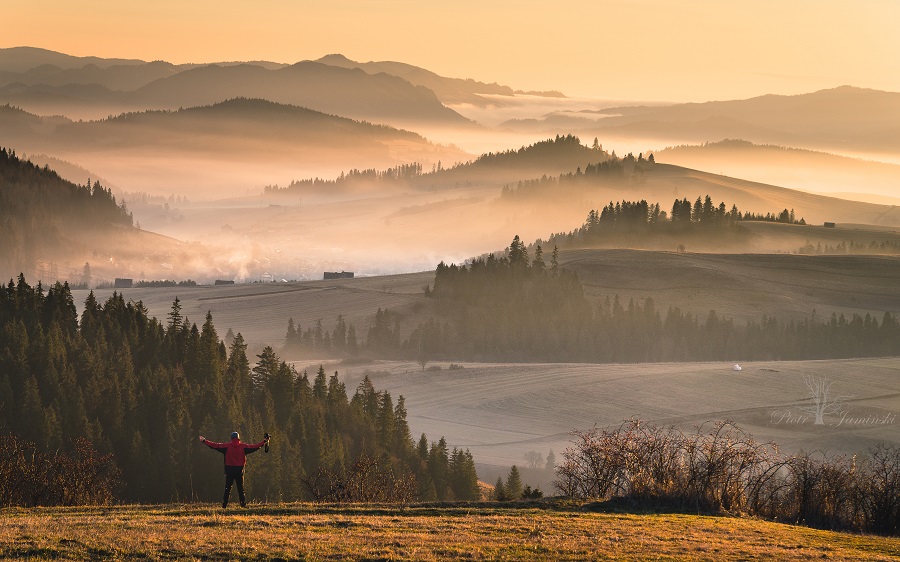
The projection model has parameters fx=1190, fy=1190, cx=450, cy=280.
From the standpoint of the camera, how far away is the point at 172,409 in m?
154

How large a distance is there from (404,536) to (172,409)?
110 meters

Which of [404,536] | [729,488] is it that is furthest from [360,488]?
[404,536]

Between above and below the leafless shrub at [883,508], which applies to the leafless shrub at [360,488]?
below

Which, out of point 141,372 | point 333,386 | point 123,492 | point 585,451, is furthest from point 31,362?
point 585,451

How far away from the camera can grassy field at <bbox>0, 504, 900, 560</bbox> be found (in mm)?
44938

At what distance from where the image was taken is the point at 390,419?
177 meters

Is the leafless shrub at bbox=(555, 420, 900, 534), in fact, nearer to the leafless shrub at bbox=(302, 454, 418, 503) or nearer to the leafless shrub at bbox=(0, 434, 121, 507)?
the leafless shrub at bbox=(302, 454, 418, 503)

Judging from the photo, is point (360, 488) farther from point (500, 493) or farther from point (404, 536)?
point (404, 536)

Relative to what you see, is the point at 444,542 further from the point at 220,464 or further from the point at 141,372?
the point at 141,372

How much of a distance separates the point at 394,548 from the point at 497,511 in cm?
1430

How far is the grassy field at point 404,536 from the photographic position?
44938 millimetres

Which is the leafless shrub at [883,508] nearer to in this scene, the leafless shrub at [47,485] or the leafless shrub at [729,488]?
the leafless shrub at [729,488]

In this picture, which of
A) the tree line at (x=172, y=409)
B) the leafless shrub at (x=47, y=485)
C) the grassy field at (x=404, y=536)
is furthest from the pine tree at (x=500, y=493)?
the leafless shrub at (x=47, y=485)

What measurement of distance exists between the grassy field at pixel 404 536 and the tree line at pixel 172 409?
77816 millimetres
